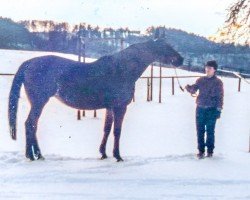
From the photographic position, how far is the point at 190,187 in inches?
197

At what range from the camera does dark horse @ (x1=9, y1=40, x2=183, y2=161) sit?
6293mm

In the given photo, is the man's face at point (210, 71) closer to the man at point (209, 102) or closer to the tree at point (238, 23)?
the man at point (209, 102)

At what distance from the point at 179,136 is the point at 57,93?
3.52 metres

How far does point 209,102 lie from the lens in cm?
652

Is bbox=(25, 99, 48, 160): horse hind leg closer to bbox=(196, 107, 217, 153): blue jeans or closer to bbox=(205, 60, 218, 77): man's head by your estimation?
bbox=(196, 107, 217, 153): blue jeans

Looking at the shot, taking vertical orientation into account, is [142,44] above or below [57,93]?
above

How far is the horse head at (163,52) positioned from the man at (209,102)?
53 cm

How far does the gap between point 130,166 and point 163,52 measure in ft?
6.31

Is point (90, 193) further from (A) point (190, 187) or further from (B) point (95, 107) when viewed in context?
(B) point (95, 107)

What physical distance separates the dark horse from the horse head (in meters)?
0.41

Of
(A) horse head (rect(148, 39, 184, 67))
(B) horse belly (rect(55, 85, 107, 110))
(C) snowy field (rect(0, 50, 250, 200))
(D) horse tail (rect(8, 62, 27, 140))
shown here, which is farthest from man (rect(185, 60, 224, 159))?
(D) horse tail (rect(8, 62, 27, 140))

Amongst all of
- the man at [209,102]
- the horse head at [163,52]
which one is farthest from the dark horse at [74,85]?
the man at [209,102]

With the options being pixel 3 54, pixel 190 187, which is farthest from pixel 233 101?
pixel 3 54

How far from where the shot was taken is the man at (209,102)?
6.50 m
